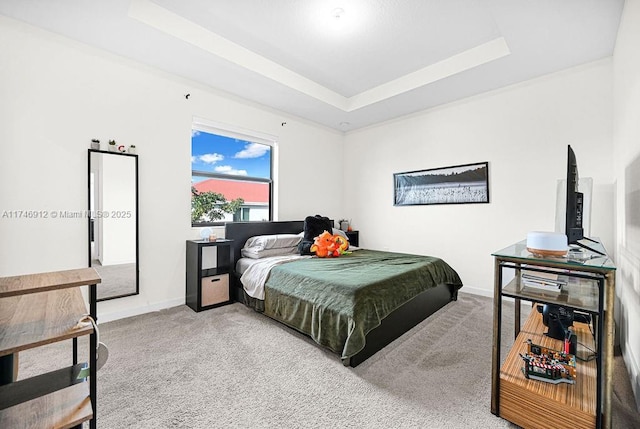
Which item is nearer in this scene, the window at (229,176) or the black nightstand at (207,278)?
the black nightstand at (207,278)

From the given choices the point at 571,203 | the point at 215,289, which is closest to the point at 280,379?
the point at 215,289

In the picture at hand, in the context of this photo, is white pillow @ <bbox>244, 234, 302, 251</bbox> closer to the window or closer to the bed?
the bed

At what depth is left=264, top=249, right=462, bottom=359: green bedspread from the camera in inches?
83.4

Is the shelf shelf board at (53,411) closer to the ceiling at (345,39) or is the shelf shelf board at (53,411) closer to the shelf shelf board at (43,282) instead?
the shelf shelf board at (43,282)

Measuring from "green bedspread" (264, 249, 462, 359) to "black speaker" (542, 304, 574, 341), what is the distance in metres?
0.99

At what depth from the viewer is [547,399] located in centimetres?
139

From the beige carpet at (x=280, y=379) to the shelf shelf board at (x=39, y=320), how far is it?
0.79m

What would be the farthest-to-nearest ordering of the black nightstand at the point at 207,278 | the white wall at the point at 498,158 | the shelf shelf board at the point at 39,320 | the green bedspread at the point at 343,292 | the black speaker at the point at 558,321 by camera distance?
the black nightstand at the point at 207,278 → the white wall at the point at 498,158 → the green bedspread at the point at 343,292 → the black speaker at the point at 558,321 → the shelf shelf board at the point at 39,320

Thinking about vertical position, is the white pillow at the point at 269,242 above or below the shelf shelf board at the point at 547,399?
above

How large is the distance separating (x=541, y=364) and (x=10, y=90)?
174 inches

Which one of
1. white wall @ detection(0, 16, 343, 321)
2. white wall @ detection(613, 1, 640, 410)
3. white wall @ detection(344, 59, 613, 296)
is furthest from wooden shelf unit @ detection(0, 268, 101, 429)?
white wall @ detection(344, 59, 613, 296)

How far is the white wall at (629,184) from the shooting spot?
5.95ft

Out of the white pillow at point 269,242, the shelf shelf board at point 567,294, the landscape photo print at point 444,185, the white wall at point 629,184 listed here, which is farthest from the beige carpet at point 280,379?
the landscape photo print at point 444,185

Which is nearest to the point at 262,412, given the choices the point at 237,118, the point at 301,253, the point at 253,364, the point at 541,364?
the point at 253,364
